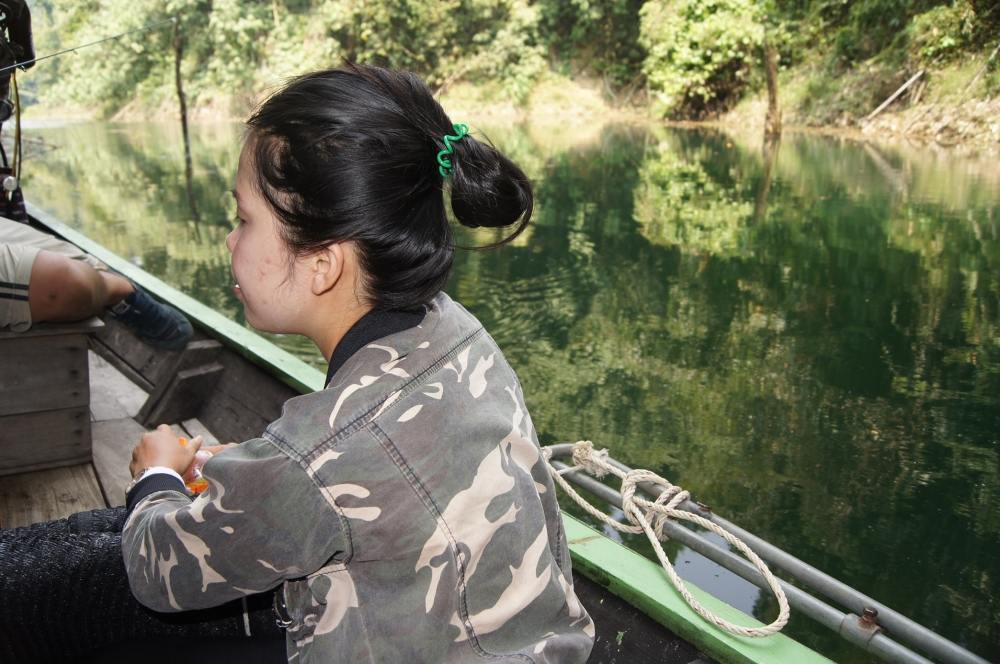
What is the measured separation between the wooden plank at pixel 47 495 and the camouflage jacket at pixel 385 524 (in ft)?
3.58

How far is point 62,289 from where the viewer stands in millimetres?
1779

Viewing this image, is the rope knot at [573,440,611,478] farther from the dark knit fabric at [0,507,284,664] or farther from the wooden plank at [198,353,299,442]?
the dark knit fabric at [0,507,284,664]

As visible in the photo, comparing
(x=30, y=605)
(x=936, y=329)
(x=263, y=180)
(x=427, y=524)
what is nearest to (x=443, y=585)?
(x=427, y=524)

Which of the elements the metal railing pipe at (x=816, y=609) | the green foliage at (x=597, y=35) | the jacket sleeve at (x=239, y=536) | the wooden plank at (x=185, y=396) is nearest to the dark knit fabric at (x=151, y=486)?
the jacket sleeve at (x=239, y=536)

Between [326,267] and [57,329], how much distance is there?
1.21 metres

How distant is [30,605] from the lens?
98 centimetres

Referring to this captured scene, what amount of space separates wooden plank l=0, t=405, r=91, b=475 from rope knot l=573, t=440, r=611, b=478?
42.1 inches

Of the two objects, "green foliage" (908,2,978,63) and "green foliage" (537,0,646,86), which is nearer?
"green foliage" (908,2,978,63)

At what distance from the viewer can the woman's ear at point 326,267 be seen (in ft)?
2.85

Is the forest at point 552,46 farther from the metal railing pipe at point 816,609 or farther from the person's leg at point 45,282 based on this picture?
the metal railing pipe at point 816,609

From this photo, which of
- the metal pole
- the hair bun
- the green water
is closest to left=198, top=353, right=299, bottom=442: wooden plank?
the green water

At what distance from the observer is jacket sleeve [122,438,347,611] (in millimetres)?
737

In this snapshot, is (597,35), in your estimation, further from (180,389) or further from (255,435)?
(255,435)

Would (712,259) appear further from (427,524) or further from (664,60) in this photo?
(664,60)
